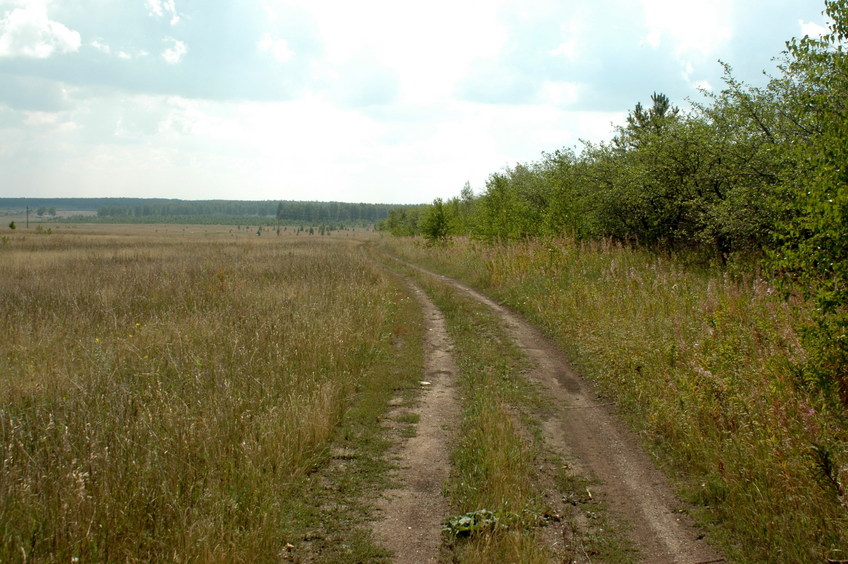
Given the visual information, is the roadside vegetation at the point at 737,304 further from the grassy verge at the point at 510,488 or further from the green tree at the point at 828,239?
the grassy verge at the point at 510,488

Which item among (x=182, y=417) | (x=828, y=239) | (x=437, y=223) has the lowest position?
(x=182, y=417)

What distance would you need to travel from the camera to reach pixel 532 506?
5.13 m

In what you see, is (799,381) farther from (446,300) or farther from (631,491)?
(446,300)

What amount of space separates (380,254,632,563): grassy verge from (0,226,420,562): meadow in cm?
92

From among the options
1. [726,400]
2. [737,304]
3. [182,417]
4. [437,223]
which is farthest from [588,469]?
[437,223]

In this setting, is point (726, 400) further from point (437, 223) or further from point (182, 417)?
point (437, 223)

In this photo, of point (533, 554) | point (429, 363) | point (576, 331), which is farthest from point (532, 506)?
point (576, 331)

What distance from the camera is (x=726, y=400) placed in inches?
263

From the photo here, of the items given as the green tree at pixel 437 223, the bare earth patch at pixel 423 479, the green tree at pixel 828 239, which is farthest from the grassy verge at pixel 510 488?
the green tree at pixel 437 223

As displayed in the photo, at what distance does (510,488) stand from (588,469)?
114cm

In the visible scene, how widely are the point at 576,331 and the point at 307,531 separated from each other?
8.17m

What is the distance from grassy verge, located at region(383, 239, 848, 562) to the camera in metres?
4.65

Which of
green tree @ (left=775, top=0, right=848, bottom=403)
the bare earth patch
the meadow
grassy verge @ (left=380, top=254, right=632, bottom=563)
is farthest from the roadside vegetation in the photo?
the meadow

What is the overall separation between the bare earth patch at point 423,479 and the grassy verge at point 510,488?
0.48 feet
